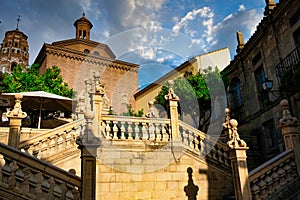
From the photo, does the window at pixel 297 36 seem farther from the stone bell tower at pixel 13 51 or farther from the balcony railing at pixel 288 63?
the stone bell tower at pixel 13 51

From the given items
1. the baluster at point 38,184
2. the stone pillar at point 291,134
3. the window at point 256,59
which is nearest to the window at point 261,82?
the window at point 256,59

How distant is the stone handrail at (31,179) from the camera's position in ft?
16.8

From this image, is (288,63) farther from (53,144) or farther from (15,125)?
(15,125)

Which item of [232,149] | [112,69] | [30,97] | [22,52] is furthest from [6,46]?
[232,149]

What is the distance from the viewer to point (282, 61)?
13.2m

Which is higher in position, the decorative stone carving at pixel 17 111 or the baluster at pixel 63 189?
the decorative stone carving at pixel 17 111

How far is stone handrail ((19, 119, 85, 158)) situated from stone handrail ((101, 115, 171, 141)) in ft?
3.71

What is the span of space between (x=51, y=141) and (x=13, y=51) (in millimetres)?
54829

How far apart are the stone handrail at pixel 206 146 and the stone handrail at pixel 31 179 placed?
16.8 ft

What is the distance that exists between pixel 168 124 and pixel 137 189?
2.56 m

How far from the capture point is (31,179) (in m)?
5.33

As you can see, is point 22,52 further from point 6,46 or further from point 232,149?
point 232,149

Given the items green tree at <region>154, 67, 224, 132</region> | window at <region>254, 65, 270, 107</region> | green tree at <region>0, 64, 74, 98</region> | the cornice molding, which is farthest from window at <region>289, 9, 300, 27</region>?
the cornice molding

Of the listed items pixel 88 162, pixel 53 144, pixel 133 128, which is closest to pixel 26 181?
pixel 88 162
